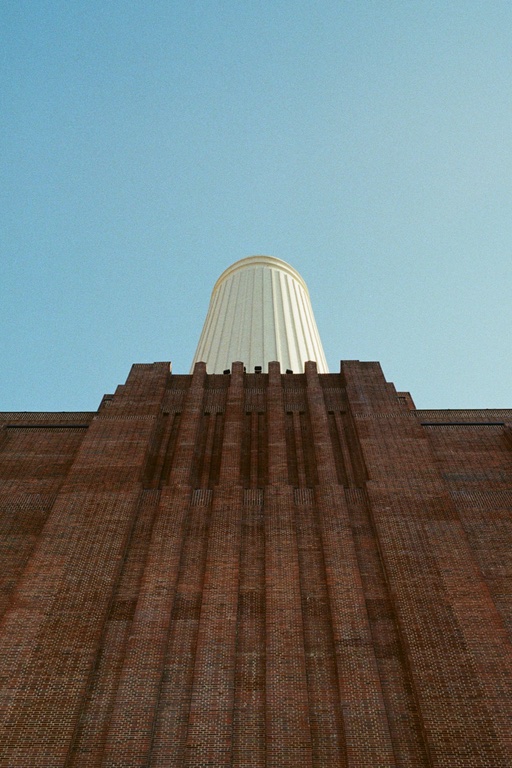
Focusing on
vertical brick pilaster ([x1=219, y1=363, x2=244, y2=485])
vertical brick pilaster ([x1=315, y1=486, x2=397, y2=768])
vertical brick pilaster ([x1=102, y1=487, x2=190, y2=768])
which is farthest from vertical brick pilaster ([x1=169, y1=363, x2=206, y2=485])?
vertical brick pilaster ([x1=315, y1=486, x2=397, y2=768])

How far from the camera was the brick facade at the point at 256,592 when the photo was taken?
478 inches

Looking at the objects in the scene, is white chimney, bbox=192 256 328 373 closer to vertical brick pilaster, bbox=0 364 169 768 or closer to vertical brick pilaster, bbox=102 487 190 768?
vertical brick pilaster, bbox=0 364 169 768

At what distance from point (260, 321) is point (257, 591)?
96.3ft

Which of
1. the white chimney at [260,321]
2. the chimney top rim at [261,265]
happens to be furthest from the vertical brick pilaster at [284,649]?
the chimney top rim at [261,265]

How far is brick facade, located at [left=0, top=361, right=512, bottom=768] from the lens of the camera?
39.8ft

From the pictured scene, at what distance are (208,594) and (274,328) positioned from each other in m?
28.9

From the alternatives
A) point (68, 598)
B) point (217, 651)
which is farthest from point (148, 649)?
point (68, 598)

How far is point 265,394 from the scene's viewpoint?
26328mm

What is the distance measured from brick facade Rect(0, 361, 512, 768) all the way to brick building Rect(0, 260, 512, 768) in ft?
0.17

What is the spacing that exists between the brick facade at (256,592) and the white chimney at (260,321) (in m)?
16.2

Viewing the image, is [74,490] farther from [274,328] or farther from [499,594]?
[274,328]

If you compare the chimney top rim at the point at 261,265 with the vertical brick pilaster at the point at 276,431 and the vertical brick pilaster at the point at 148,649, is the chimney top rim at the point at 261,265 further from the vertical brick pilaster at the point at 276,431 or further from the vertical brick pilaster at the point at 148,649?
the vertical brick pilaster at the point at 148,649

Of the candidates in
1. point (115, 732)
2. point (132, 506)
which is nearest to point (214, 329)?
point (132, 506)

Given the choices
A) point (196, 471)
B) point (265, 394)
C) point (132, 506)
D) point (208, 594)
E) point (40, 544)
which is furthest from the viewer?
point (265, 394)
